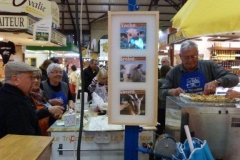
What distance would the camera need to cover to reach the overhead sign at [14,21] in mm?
5365

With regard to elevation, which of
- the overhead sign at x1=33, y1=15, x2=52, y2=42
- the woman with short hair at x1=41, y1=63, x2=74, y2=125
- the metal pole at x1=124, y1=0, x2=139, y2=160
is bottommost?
the metal pole at x1=124, y1=0, x2=139, y2=160

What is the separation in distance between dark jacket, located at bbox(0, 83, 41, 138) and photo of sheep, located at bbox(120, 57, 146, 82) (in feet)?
2.81

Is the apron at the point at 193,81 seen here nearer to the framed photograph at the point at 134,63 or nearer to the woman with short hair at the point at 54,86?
the framed photograph at the point at 134,63

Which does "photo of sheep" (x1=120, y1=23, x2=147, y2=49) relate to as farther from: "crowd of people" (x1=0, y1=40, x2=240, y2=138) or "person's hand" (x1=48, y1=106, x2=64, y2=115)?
"person's hand" (x1=48, y1=106, x2=64, y2=115)

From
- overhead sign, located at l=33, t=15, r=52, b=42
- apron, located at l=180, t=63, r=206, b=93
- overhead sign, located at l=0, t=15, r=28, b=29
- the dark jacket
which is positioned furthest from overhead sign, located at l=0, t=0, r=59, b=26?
apron, located at l=180, t=63, r=206, b=93

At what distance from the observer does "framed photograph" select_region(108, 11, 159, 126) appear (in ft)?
5.36

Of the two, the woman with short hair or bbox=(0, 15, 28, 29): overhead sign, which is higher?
bbox=(0, 15, 28, 29): overhead sign

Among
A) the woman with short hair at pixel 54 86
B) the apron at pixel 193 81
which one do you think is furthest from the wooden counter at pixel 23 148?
the woman with short hair at pixel 54 86

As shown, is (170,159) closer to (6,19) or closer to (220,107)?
(220,107)

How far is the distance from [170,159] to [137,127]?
32 centimetres

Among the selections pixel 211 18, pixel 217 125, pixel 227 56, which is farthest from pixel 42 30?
pixel 227 56

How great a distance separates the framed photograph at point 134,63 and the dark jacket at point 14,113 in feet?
2.45

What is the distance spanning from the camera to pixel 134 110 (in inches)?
66.5

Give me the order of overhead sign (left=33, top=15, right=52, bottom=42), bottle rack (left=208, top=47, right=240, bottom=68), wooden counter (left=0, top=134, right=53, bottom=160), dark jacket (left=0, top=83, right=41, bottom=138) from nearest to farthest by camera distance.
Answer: wooden counter (left=0, top=134, right=53, bottom=160)
dark jacket (left=0, top=83, right=41, bottom=138)
overhead sign (left=33, top=15, right=52, bottom=42)
bottle rack (left=208, top=47, right=240, bottom=68)
